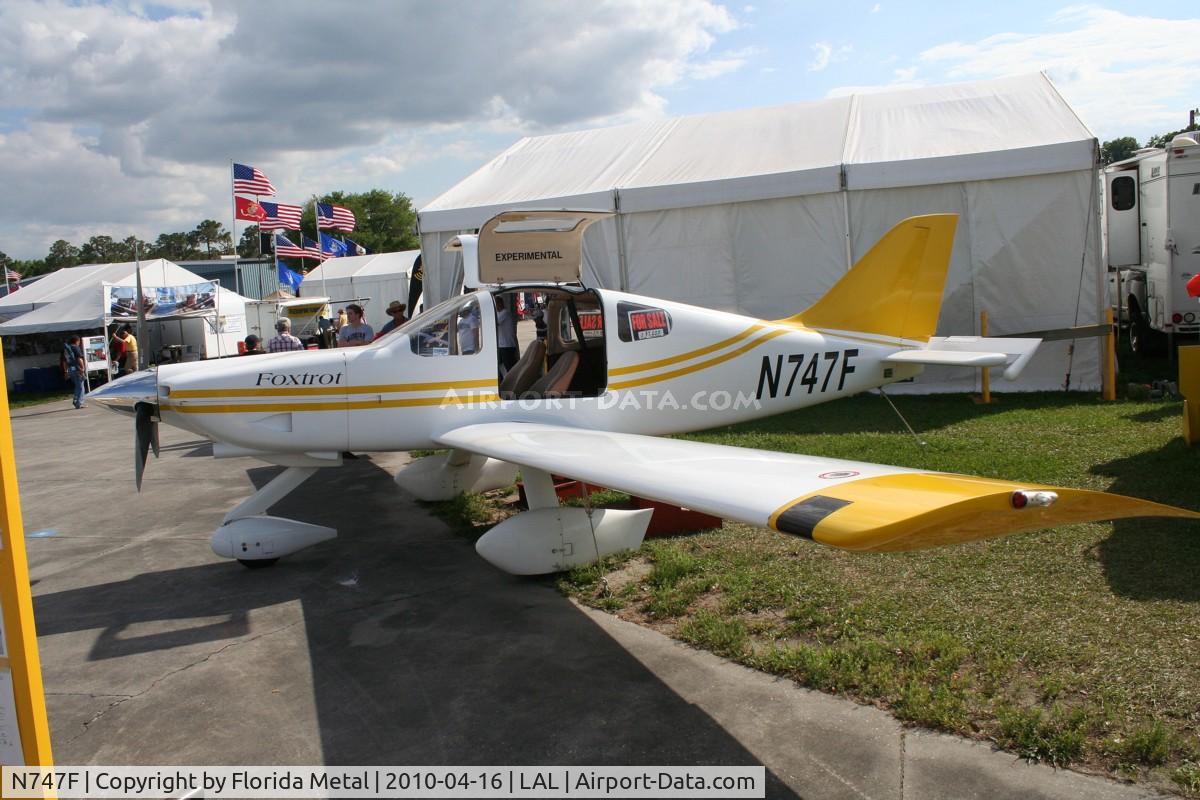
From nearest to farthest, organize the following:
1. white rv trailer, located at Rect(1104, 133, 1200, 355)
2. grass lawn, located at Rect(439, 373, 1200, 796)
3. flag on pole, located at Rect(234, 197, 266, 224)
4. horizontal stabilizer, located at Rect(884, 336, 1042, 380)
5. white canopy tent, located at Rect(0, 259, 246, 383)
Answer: grass lawn, located at Rect(439, 373, 1200, 796)
horizontal stabilizer, located at Rect(884, 336, 1042, 380)
white rv trailer, located at Rect(1104, 133, 1200, 355)
white canopy tent, located at Rect(0, 259, 246, 383)
flag on pole, located at Rect(234, 197, 266, 224)

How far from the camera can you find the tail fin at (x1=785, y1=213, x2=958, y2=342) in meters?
7.53

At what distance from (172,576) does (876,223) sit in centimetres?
968

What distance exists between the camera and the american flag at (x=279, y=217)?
25078 mm

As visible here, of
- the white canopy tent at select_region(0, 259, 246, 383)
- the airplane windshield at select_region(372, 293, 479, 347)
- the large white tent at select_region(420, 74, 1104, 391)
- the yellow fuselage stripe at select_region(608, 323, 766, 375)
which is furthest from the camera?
the white canopy tent at select_region(0, 259, 246, 383)

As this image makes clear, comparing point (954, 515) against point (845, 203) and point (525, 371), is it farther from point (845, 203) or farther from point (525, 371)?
point (845, 203)

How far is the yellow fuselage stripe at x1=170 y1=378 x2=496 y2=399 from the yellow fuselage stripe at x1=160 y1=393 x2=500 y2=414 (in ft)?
0.24

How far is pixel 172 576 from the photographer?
6.54 m

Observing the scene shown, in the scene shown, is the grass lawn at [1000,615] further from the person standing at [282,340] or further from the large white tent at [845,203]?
the person standing at [282,340]

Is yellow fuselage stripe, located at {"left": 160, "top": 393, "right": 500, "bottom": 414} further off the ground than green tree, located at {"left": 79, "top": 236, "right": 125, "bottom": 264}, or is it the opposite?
green tree, located at {"left": 79, "top": 236, "right": 125, "bottom": 264}

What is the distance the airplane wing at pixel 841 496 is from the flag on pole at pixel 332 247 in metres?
35.7

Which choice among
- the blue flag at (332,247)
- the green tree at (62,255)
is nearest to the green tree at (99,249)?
the green tree at (62,255)

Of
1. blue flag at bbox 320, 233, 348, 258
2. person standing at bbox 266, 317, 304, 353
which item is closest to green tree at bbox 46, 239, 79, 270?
blue flag at bbox 320, 233, 348, 258

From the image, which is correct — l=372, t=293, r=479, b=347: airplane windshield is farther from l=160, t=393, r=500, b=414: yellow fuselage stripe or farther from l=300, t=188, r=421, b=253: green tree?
l=300, t=188, r=421, b=253: green tree

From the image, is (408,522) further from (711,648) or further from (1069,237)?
(1069,237)
